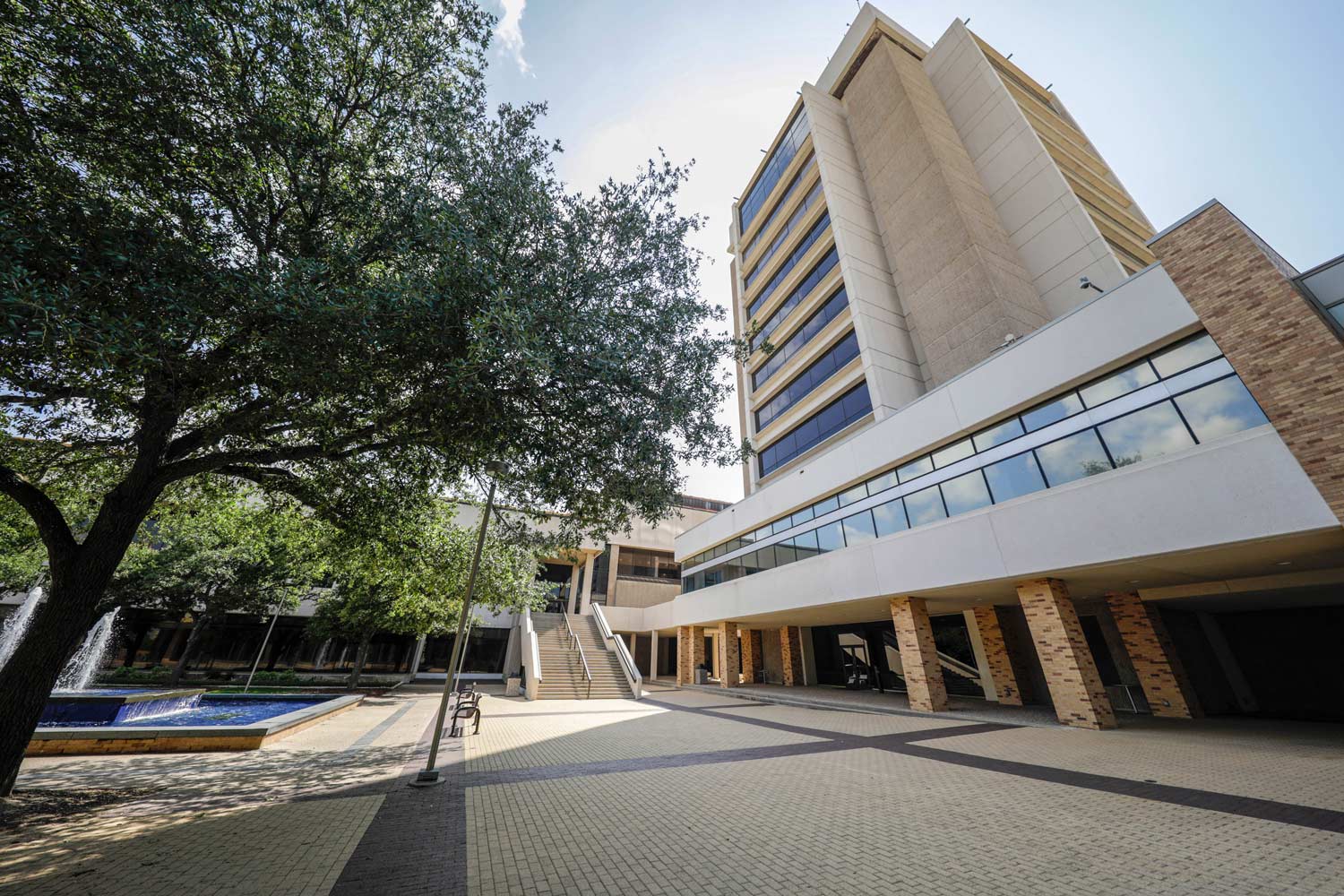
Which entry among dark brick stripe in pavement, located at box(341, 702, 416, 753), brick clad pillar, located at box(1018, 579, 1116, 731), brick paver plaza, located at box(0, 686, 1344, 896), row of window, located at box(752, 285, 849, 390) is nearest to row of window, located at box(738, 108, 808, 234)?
row of window, located at box(752, 285, 849, 390)

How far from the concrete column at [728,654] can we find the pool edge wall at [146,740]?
62.6 feet

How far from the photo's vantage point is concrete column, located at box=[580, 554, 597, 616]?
104 ft

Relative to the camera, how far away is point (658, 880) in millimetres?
4164

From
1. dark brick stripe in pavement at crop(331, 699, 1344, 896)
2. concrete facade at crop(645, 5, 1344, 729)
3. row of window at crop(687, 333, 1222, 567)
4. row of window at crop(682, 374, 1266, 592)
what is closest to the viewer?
dark brick stripe in pavement at crop(331, 699, 1344, 896)

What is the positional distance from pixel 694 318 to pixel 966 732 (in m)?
11.3

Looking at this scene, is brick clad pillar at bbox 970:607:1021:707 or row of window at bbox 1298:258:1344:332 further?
brick clad pillar at bbox 970:607:1021:707

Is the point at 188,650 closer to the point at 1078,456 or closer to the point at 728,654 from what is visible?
Result: the point at 728,654

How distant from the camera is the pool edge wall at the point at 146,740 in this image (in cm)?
808

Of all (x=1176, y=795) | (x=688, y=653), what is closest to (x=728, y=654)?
(x=688, y=653)

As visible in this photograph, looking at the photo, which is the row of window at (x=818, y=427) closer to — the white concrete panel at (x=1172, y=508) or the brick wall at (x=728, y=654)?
the brick wall at (x=728, y=654)

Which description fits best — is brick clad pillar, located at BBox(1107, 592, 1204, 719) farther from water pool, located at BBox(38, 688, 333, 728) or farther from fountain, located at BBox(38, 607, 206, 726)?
fountain, located at BBox(38, 607, 206, 726)

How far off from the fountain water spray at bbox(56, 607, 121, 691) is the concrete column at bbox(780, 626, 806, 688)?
2740 centimetres

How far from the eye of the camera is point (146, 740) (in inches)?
337

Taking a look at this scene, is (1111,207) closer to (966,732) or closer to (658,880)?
(966,732)
